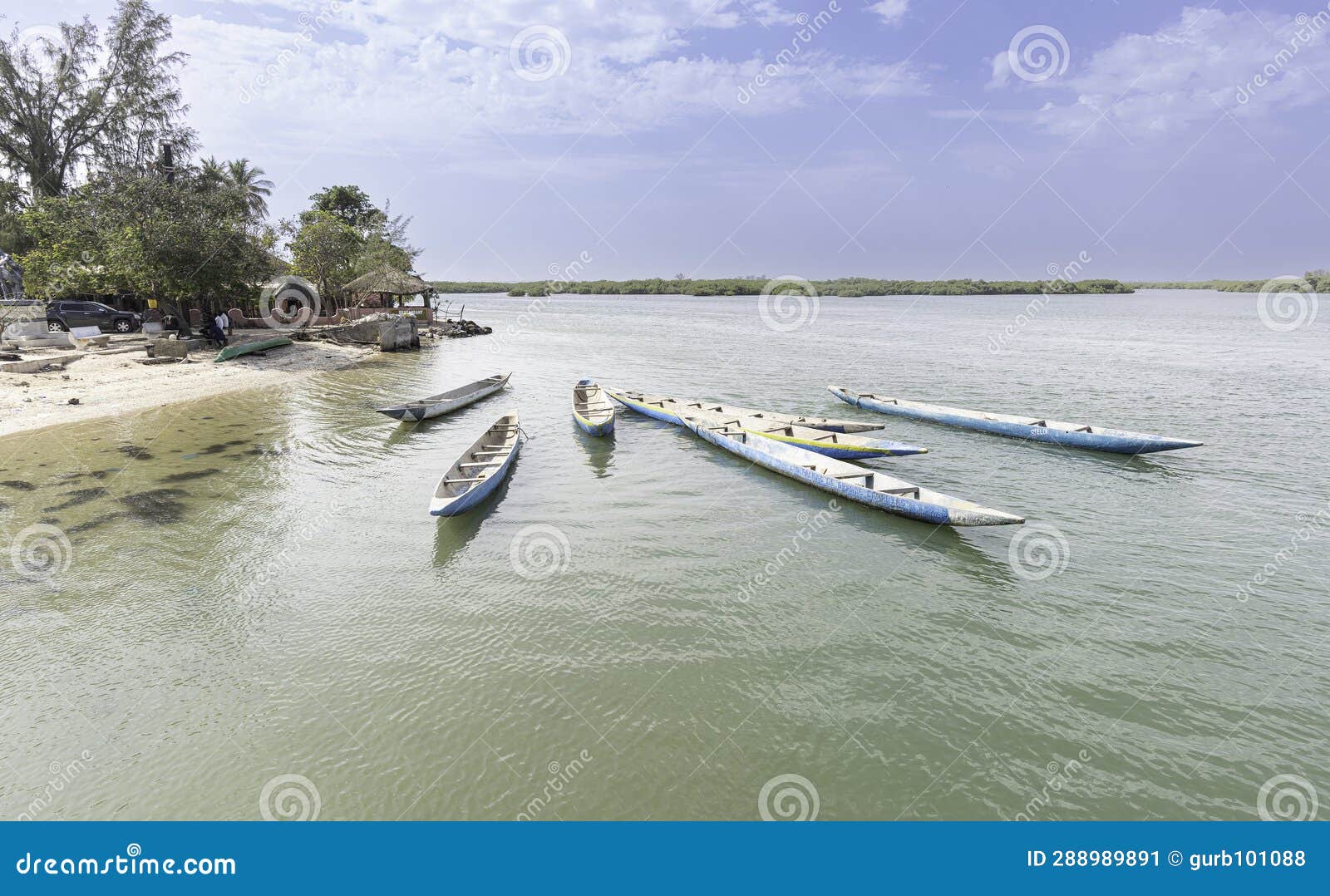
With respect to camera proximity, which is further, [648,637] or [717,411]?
[717,411]

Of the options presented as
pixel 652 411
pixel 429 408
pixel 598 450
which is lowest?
pixel 598 450

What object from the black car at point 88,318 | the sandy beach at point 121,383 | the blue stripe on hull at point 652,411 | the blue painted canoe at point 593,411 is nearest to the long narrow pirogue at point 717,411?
the blue stripe on hull at point 652,411

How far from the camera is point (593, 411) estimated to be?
19578 millimetres

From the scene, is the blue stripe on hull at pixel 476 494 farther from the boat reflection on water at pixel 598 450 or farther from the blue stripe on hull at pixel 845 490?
the blue stripe on hull at pixel 845 490

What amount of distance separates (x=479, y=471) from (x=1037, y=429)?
14.5 m

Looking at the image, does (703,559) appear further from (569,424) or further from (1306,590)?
(569,424)

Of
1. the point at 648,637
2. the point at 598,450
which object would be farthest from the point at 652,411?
the point at 648,637

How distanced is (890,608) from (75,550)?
12.7m

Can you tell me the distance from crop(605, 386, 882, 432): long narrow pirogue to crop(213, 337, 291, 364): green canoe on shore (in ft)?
58.5

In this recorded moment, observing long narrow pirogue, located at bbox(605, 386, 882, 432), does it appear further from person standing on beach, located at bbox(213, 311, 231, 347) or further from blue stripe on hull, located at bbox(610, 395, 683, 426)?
person standing on beach, located at bbox(213, 311, 231, 347)

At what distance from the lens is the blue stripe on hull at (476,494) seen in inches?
422

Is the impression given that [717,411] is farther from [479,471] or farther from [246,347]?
[246,347]

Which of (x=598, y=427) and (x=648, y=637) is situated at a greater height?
(x=598, y=427)

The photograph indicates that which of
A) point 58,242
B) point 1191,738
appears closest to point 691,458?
point 1191,738
